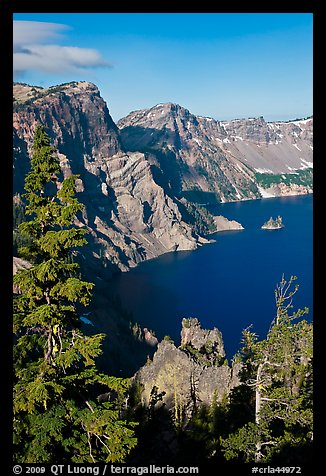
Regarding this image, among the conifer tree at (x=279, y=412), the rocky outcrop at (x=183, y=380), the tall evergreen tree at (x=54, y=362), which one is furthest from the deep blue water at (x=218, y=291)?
the tall evergreen tree at (x=54, y=362)

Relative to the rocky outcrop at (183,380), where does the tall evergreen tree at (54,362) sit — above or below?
above

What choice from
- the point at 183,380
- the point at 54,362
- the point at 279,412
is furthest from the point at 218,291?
the point at 54,362

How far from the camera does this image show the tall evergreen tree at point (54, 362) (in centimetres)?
1052

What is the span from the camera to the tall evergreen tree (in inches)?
414

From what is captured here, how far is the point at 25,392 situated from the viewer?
411 inches

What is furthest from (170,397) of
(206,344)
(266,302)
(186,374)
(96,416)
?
(266,302)

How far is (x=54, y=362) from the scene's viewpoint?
1181cm

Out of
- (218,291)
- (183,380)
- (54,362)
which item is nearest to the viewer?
(54,362)

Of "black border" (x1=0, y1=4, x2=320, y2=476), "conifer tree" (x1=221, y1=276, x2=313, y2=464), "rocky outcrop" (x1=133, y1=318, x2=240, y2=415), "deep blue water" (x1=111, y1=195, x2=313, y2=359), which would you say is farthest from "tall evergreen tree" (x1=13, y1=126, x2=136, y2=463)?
"deep blue water" (x1=111, y1=195, x2=313, y2=359)
